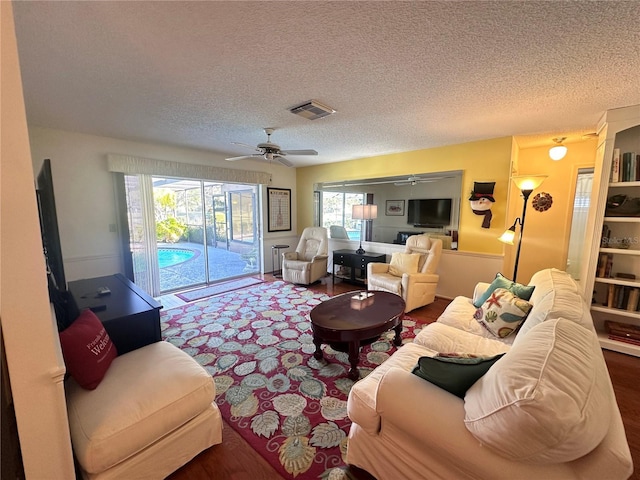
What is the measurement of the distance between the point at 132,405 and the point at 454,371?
1535 millimetres

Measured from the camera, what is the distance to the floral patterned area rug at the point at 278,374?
156 centimetres

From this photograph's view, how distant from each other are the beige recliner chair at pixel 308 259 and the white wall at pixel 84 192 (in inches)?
100

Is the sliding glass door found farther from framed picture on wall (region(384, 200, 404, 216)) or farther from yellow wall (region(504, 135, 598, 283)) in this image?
yellow wall (region(504, 135, 598, 283))

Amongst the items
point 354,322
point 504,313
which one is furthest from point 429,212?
point 354,322

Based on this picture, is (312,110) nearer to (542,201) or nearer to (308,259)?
(308,259)

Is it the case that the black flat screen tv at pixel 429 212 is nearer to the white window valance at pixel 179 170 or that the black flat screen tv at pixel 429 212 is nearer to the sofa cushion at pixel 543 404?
the white window valance at pixel 179 170

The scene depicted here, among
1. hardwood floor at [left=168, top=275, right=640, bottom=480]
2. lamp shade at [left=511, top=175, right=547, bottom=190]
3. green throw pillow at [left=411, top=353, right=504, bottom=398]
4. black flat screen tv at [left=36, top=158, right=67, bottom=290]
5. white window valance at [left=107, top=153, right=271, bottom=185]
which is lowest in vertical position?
hardwood floor at [left=168, top=275, right=640, bottom=480]

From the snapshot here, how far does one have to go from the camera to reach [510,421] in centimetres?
86

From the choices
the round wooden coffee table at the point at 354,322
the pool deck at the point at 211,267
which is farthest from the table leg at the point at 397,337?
the pool deck at the point at 211,267

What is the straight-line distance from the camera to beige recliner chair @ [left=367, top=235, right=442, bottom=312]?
3467 mm

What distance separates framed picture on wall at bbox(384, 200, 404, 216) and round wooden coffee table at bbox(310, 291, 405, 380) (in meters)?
2.14

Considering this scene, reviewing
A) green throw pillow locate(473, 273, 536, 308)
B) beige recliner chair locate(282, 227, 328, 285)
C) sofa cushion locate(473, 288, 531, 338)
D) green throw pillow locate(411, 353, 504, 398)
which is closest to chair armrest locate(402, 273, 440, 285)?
green throw pillow locate(473, 273, 536, 308)

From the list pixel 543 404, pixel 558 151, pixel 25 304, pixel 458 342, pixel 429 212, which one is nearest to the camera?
pixel 543 404

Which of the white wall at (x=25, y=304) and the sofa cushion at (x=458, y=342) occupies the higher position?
the white wall at (x=25, y=304)
